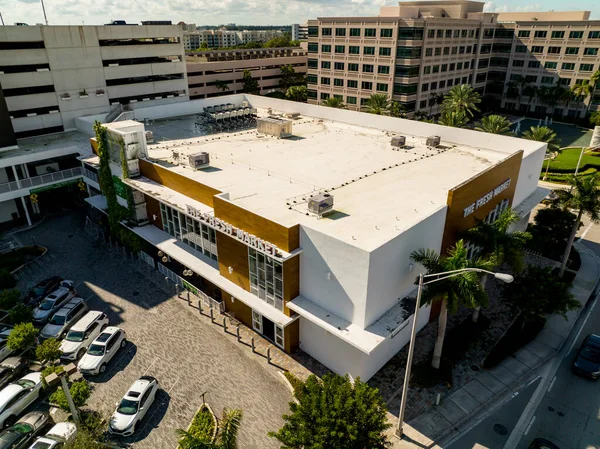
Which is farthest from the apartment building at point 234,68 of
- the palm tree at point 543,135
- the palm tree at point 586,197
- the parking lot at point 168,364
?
the palm tree at point 586,197

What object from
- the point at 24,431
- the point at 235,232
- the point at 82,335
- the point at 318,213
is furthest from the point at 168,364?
the point at 318,213

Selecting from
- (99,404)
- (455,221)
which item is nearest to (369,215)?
(455,221)

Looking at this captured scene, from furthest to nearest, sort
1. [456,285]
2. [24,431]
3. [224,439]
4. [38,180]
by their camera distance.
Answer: [38,180] → [456,285] → [24,431] → [224,439]

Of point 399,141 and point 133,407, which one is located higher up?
point 399,141

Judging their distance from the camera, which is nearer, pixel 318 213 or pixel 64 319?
pixel 318 213

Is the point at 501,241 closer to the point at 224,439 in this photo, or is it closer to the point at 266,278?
the point at 266,278

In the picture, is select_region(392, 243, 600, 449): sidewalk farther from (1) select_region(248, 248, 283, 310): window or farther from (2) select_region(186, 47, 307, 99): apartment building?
(2) select_region(186, 47, 307, 99): apartment building
